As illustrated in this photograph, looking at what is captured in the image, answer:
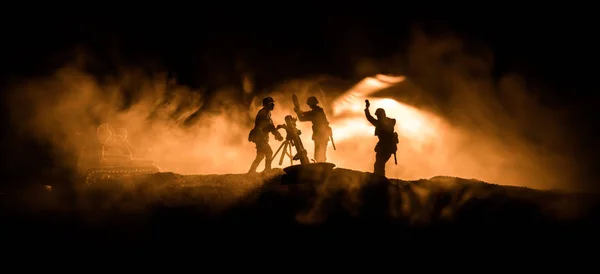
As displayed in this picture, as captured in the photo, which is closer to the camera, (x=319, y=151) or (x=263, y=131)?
(x=263, y=131)

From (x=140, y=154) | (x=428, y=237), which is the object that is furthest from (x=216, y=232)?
(x=140, y=154)

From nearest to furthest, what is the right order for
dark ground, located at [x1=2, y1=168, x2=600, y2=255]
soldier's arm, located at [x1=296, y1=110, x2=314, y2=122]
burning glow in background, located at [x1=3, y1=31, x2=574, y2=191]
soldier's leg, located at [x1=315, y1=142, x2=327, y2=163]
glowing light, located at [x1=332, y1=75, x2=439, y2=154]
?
dark ground, located at [x1=2, y1=168, x2=600, y2=255], soldier's arm, located at [x1=296, y1=110, x2=314, y2=122], soldier's leg, located at [x1=315, y1=142, x2=327, y2=163], burning glow in background, located at [x1=3, y1=31, x2=574, y2=191], glowing light, located at [x1=332, y1=75, x2=439, y2=154]

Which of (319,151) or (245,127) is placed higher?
(245,127)

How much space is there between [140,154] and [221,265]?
11.5 meters

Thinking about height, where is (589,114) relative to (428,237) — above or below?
above

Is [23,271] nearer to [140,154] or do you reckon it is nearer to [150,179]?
[150,179]

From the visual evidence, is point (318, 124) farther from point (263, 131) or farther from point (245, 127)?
point (245, 127)

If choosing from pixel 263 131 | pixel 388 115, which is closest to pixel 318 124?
pixel 263 131

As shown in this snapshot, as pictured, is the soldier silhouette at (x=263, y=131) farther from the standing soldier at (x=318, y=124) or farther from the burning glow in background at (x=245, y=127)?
the burning glow in background at (x=245, y=127)

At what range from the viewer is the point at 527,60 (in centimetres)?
1748

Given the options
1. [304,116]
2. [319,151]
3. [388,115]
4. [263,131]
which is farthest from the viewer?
[388,115]

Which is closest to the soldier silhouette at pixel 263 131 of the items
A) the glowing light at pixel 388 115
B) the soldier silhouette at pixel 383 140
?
the soldier silhouette at pixel 383 140

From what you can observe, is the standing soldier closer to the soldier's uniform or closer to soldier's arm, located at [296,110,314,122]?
soldier's arm, located at [296,110,314,122]

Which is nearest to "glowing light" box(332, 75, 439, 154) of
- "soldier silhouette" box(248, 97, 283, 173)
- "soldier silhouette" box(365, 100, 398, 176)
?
"soldier silhouette" box(365, 100, 398, 176)
